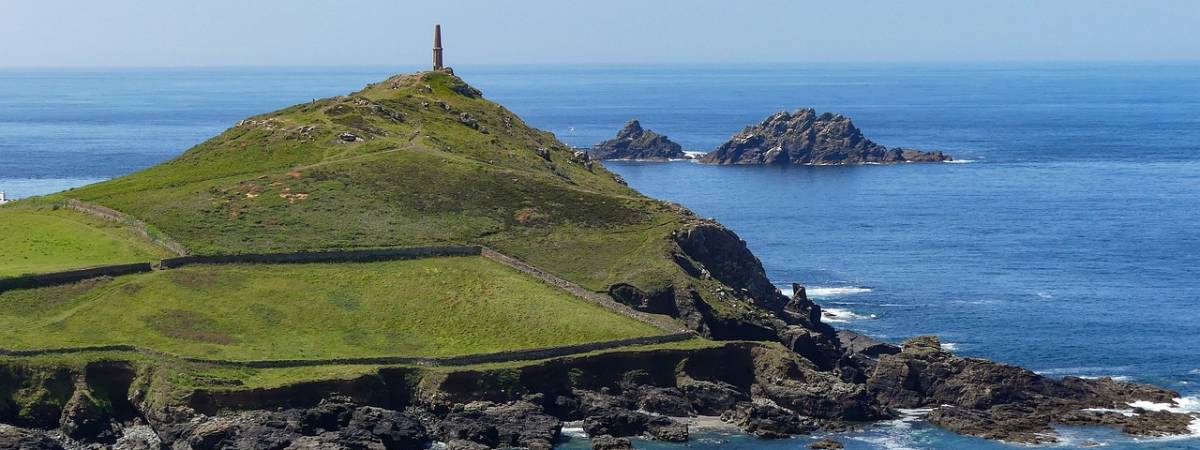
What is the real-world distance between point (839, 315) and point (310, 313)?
164ft

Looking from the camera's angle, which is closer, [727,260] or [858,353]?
[858,353]

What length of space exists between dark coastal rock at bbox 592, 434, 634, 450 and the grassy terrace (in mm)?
13816

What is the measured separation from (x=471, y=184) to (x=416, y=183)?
4673 millimetres

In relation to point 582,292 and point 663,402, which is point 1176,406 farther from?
point 582,292

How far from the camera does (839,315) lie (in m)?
153

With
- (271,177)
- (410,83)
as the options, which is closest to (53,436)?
(271,177)

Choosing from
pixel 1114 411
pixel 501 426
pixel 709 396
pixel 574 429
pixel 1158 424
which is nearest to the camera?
pixel 501 426

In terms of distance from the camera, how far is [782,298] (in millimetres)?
142250

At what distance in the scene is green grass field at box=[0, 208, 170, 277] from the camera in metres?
128

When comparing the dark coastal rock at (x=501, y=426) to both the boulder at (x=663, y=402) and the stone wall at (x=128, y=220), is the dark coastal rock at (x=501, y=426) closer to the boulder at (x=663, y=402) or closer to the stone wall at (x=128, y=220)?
the boulder at (x=663, y=402)

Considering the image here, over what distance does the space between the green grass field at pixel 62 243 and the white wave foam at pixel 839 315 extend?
2163 inches

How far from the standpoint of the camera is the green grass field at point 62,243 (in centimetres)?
12775

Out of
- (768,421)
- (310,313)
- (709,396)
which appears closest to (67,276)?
(310,313)

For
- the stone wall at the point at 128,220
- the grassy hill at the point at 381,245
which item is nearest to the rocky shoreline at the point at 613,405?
the grassy hill at the point at 381,245
